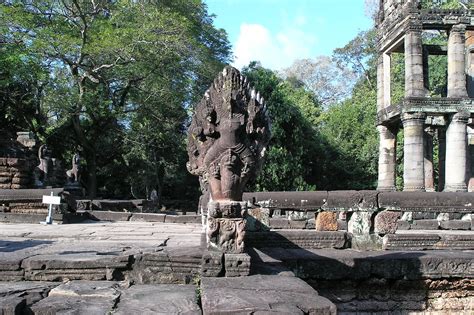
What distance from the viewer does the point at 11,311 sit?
120 inches

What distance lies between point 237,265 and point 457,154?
15547mm

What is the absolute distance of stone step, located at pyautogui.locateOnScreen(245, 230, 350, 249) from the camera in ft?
18.1

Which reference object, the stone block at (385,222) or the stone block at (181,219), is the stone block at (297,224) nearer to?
the stone block at (385,222)

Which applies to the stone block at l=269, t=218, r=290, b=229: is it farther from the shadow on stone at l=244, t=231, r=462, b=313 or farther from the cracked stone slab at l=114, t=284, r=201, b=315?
the cracked stone slab at l=114, t=284, r=201, b=315

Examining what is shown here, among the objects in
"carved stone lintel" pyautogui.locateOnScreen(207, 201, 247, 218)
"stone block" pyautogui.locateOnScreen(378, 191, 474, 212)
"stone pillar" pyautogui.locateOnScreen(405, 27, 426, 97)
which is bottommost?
"carved stone lintel" pyautogui.locateOnScreen(207, 201, 247, 218)

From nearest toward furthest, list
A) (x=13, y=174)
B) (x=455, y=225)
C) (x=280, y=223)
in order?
1. (x=280, y=223)
2. (x=455, y=225)
3. (x=13, y=174)

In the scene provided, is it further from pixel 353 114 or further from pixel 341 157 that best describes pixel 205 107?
pixel 353 114

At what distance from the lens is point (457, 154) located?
683 inches

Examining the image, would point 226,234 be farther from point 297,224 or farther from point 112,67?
point 112,67

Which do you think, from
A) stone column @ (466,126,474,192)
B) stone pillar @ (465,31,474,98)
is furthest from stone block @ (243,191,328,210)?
stone pillar @ (465,31,474,98)

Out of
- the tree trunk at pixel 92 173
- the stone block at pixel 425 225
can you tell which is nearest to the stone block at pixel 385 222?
the stone block at pixel 425 225

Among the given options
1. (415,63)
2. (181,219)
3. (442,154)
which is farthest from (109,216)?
(442,154)

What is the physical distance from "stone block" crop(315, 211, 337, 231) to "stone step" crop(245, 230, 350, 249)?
0.21 meters

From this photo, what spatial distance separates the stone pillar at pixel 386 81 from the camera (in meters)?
20.3
